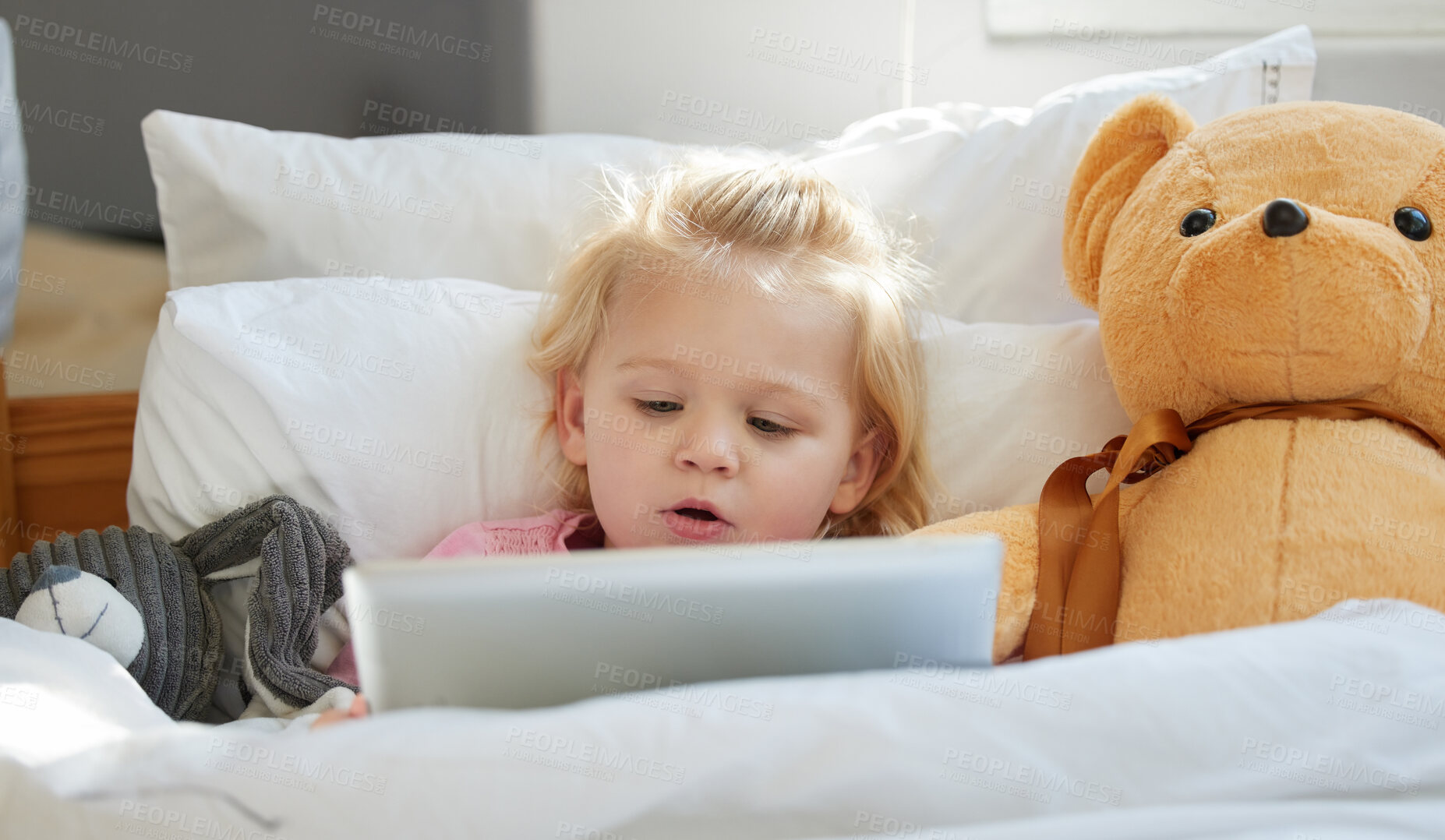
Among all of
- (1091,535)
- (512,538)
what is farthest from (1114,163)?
(512,538)

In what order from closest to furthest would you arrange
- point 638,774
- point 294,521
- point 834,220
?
point 638,774
point 294,521
point 834,220

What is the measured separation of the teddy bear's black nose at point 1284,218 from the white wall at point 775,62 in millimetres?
945

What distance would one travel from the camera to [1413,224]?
885mm

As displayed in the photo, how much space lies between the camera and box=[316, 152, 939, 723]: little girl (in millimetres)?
1026

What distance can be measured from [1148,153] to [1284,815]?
0.68 meters

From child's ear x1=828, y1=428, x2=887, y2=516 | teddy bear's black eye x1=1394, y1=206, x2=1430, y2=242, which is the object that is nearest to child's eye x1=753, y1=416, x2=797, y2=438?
child's ear x1=828, y1=428, x2=887, y2=516

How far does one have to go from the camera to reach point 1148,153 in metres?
1.04

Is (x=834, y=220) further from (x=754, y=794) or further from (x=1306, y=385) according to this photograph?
(x=754, y=794)

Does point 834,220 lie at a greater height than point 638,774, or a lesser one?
greater

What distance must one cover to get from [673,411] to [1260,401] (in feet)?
1.77

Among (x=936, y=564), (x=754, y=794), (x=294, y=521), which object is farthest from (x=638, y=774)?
(x=294, y=521)

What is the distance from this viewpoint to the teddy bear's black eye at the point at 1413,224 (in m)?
0.88

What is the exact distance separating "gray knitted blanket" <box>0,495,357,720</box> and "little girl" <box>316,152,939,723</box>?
10 cm

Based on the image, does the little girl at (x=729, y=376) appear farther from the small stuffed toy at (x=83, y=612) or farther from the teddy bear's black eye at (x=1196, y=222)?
the teddy bear's black eye at (x=1196, y=222)
